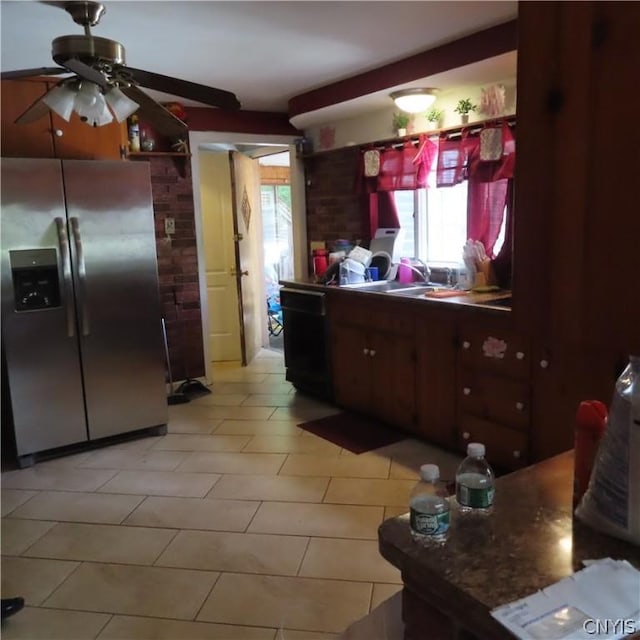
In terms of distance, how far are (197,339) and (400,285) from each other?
1902mm

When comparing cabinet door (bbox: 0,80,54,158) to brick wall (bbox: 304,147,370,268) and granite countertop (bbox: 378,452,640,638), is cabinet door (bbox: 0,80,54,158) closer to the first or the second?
brick wall (bbox: 304,147,370,268)

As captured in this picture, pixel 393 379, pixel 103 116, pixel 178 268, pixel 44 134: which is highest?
pixel 44 134

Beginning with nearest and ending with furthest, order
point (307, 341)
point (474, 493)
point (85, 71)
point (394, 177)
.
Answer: point (474, 493)
point (85, 71)
point (394, 177)
point (307, 341)

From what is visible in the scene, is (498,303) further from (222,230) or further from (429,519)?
(222,230)

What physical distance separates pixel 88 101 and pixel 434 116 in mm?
2251

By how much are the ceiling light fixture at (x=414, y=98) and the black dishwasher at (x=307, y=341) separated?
54.0 inches

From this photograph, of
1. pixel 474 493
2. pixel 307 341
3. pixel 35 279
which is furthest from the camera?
pixel 307 341

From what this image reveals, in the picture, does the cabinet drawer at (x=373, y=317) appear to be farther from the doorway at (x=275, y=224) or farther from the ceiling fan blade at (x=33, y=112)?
the doorway at (x=275, y=224)

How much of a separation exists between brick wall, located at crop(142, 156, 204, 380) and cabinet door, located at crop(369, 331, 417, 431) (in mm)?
1833

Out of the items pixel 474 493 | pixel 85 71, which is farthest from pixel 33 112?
pixel 474 493

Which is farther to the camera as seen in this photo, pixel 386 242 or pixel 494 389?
pixel 386 242

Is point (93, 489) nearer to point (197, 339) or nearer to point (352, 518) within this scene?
point (352, 518)

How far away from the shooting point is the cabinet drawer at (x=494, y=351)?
2.85 metres

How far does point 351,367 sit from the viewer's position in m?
4.07
